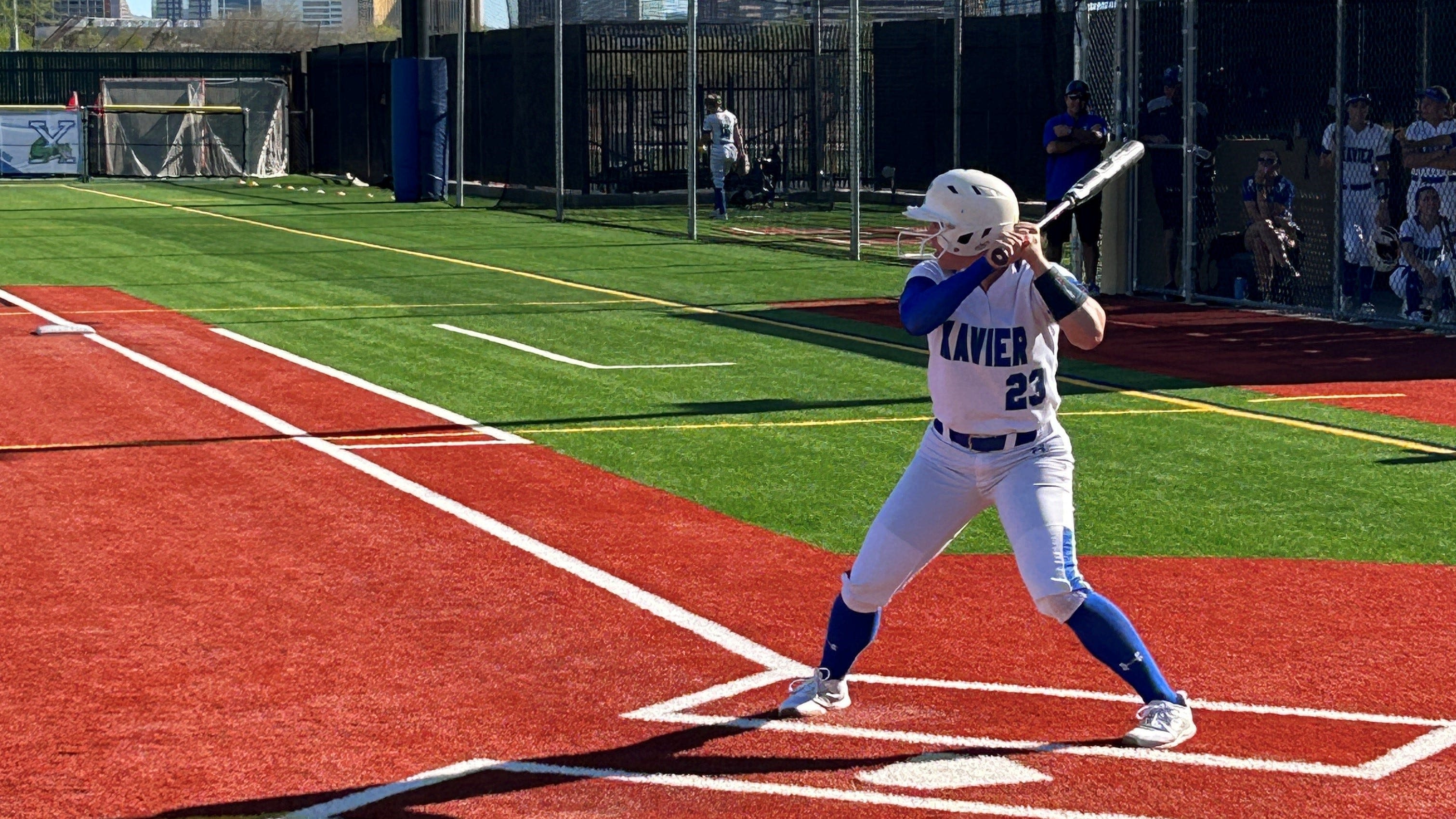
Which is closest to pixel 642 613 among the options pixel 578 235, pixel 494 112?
pixel 578 235

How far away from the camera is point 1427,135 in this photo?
1748cm

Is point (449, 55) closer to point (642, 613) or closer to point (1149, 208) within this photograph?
point (1149, 208)

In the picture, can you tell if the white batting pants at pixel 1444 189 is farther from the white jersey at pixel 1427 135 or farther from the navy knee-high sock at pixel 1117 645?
the navy knee-high sock at pixel 1117 645

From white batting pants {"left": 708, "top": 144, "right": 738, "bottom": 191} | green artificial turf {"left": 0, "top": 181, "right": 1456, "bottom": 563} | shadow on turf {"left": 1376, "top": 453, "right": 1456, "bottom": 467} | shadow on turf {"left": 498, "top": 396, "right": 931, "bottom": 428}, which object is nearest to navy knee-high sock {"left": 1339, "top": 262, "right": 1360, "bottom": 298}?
green artificial turf {"left": 0, "top": 181, "right": 1456, "bottom": 563}

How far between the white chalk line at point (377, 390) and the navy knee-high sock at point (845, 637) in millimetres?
5706

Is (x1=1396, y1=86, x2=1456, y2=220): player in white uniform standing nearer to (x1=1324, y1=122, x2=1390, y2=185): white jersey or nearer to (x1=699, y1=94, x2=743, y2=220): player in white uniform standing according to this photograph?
(x1=1324, y1=122, x2=1390, y2=185): white jersey

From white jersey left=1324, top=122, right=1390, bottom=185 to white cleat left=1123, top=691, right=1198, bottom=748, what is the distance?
43.3 ft

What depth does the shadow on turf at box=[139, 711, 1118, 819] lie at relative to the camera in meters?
5.64

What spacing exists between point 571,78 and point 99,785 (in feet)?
108

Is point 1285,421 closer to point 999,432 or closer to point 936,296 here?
point 999,432

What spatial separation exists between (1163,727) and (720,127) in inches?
1069

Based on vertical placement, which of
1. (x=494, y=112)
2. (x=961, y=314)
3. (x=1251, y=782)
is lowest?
(x=1251, y=782)

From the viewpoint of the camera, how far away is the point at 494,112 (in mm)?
42031

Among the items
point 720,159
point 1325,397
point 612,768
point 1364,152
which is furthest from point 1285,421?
point 720,159
